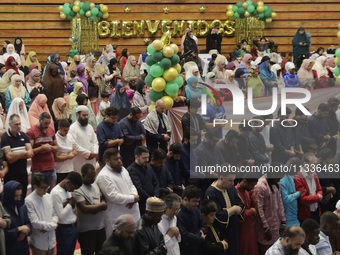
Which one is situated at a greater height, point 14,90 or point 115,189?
point 14,90

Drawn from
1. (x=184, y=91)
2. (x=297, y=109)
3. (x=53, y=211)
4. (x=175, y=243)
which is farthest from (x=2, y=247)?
(x=184, y=91)

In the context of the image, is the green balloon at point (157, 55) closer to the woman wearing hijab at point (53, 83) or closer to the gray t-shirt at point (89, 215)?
→ the woman wearing hijab at point (53, 83)

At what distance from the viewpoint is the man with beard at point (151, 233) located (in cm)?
620

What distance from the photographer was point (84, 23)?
21484 millimetres

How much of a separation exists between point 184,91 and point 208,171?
3.67 meters

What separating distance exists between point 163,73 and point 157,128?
63.9 inches

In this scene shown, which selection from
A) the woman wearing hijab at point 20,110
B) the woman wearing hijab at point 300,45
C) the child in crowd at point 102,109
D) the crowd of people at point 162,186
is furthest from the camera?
the woman wearing hijab at point 300,45

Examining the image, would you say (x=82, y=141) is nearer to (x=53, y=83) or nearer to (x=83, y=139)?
(x=83, y=139)

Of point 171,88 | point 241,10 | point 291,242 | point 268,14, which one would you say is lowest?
point 291,242

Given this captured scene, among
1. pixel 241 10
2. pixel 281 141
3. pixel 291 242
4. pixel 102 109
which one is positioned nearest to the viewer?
pixel 291 242

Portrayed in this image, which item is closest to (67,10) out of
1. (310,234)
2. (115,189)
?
(115,189)

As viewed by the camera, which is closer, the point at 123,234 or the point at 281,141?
the point at 123,234

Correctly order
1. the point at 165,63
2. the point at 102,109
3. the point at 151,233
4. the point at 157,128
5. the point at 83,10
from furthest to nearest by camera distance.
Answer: the point at 83,10
the point at 102,109
the point at 165,63
the point at 157,128
the point at 151,233

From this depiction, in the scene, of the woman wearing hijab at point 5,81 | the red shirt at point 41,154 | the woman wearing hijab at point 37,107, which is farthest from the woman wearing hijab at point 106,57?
the red shirt at point 41,154
